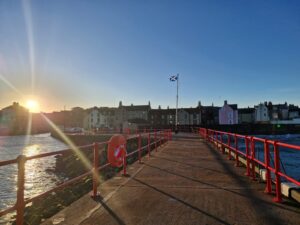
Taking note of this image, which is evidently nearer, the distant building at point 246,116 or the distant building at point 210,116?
the distant building at point 210,116

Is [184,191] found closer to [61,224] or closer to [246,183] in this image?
[246,183]

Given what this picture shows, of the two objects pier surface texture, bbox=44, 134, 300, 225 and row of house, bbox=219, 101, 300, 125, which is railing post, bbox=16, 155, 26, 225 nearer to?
pier surface texture, bbox=44, 134, 300, 225

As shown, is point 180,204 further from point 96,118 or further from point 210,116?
point 96,118

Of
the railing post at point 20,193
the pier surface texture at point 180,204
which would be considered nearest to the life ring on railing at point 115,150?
the pier surface texture at point 180,204

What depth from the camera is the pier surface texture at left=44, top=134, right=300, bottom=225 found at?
16.8 ft

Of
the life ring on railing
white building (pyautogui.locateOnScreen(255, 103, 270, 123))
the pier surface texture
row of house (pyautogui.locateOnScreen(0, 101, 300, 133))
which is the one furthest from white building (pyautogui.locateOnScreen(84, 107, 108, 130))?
the pier surface texture

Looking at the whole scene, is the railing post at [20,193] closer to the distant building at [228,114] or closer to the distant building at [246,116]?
the distant building at [228,114]

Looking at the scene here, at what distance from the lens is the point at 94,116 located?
386 ft

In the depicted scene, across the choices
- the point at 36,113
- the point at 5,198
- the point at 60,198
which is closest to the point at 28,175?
the point at 5,198

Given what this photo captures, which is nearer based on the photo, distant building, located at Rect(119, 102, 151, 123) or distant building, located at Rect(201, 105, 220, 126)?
distant building, located at Rect(201, 105, 220, 126)

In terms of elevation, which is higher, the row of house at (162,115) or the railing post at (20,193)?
the row of house at (162,115)

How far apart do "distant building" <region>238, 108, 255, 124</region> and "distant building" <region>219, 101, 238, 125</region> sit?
28.1ft

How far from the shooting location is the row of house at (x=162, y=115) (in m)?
101

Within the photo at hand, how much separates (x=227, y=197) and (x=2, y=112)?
138113 mm
